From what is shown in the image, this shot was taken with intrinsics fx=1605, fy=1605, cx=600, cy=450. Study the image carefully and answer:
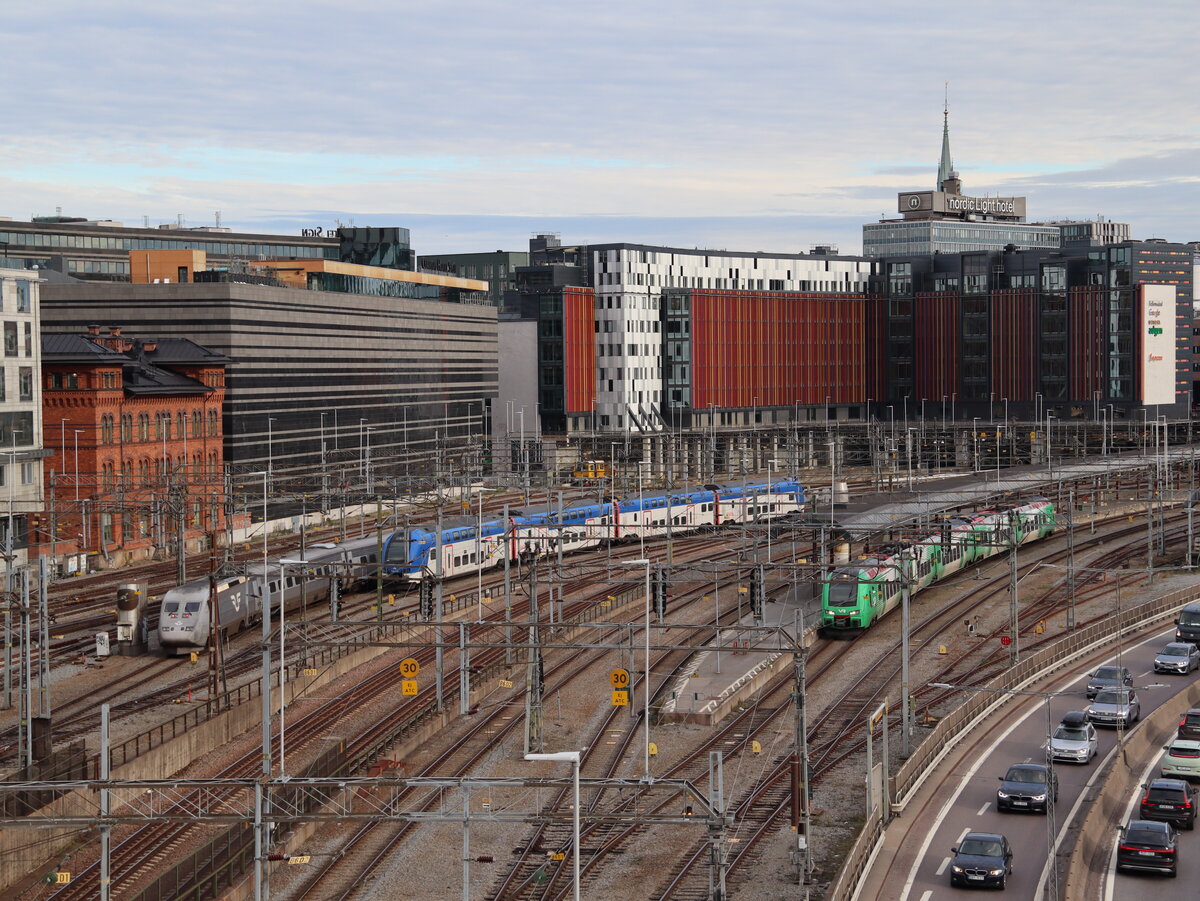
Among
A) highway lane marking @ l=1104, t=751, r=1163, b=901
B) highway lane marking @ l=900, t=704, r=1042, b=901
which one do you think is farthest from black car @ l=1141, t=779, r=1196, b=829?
highway lane marking @ l=900, t=704, r=1042, b=901

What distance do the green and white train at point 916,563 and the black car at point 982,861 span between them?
16578 mm

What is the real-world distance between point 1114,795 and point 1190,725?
8.13 metres

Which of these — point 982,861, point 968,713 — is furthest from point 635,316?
point 982,861

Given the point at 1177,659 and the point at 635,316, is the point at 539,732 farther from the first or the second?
the point at 635,316

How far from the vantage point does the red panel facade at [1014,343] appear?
512 feet

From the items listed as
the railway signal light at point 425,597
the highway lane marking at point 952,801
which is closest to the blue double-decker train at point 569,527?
the railway signal light at point 425,597

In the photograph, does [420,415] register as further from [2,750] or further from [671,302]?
[2,750]

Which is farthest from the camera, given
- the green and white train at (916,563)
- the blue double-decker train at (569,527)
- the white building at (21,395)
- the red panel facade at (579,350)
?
the red panel facade at (579,350)

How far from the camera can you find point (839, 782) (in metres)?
47.1

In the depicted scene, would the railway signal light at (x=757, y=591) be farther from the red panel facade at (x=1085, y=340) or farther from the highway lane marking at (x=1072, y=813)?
the red panel facade at (x=1085, y=340)

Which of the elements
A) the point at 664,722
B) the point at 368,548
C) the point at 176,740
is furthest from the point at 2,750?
the point at 368,548

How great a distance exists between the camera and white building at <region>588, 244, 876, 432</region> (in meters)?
144

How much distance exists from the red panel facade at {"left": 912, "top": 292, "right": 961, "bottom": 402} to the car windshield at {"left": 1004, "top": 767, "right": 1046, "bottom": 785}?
389 ft

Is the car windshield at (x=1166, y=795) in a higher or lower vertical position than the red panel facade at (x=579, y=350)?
lower
